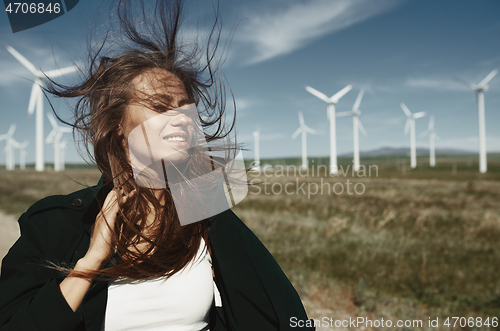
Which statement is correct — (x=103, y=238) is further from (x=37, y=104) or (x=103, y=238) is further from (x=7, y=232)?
(x=37, y=104)

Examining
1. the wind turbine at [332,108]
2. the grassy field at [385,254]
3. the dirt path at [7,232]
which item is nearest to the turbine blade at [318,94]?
the wind turbine at [332,108]

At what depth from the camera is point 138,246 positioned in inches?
72.7

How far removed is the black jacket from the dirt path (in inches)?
248

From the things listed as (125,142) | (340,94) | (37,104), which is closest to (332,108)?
(340,94)

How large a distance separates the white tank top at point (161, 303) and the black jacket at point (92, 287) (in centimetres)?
8

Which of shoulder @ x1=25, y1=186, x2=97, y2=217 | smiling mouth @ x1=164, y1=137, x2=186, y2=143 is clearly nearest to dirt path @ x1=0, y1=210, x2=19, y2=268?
shoulder @ x1=25, y1=186, x2=97, y2=217

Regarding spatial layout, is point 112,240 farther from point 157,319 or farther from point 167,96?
point 167,96

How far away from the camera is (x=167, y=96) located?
1867 mm

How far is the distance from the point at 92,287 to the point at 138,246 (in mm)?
307

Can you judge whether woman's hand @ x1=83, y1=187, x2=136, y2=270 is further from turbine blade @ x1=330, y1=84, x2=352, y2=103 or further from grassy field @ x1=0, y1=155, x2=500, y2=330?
turbine blade @ x1=330, y1=84, x2=352, y2=103

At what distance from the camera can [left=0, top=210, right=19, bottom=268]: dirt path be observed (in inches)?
289

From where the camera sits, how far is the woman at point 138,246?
1.58 m

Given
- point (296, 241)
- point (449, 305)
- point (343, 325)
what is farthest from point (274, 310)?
point (296, 241)

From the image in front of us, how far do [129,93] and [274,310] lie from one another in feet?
4.99
